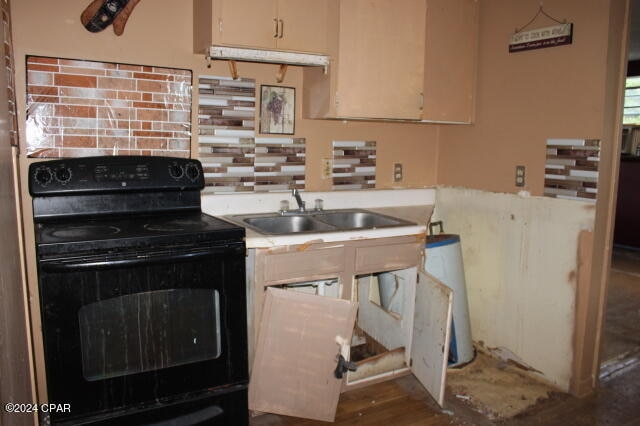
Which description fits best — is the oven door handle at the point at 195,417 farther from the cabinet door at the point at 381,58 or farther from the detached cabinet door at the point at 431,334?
the cabinet door at the point at 381,58

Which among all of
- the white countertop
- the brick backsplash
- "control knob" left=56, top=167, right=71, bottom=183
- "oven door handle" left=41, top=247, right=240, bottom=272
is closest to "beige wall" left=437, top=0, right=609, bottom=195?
the white countertop

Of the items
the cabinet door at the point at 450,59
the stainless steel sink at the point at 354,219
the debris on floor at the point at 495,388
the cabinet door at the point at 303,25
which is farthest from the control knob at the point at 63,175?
the debris on floor at the point at 495,388

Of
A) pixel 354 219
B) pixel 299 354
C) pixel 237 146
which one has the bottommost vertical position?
pixel 299 354

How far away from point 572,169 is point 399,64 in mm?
1044

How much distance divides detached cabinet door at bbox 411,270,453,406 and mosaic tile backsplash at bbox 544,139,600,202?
837 millimetres

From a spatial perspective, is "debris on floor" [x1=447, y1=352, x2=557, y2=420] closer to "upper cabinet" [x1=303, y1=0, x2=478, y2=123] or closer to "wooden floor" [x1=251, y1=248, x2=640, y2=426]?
"wooden floor" [x1=251, y1=248, x2=640, y2=426]

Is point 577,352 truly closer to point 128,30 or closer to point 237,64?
point 237,64

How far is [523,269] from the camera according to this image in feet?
9.16

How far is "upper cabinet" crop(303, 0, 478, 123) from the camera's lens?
8.48ft

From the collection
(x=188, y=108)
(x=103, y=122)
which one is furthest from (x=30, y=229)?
(x=188, y=108)

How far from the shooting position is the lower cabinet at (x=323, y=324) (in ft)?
7.27
